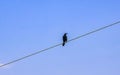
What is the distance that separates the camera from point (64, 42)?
28.9 meters

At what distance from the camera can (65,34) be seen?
1145 inches

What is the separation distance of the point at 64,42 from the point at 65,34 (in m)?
0.72
